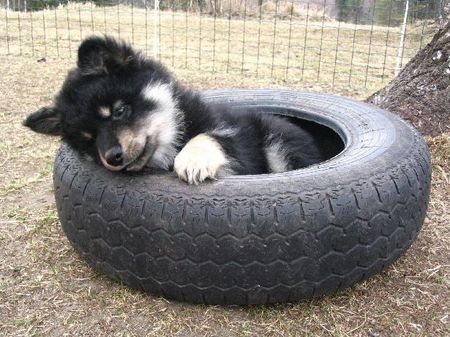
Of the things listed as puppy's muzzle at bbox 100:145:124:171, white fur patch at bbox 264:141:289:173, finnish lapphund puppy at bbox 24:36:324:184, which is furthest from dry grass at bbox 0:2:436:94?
puppy's muzzle at bbox 100:145:124:171

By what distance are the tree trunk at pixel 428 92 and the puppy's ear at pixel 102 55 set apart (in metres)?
2.66

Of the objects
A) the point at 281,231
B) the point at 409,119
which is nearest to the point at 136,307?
the point at 281,231

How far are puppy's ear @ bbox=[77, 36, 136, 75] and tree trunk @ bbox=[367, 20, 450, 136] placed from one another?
2656 millimetres

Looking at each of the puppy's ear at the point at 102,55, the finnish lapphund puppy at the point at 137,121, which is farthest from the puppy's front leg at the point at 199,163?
the puppy's ear at the point at 102,55

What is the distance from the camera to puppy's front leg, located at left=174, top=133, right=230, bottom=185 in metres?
2.41

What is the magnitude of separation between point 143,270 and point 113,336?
1.06ft

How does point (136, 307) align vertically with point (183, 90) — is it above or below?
below

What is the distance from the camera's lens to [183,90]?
310 centimetres

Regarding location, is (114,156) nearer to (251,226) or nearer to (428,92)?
(251,226)

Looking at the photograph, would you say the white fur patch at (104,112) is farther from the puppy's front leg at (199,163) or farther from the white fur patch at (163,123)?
the puppy's front leg at (199,163)

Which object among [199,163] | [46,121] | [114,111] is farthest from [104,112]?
[199,163]

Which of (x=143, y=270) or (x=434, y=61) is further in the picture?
(x=434, y=61)

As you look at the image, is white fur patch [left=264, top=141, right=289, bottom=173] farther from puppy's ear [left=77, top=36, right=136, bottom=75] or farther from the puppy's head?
puppy's ear [left=77, top=36, right=136, bottom=75]

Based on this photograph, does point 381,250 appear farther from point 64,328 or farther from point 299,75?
point 299,75
